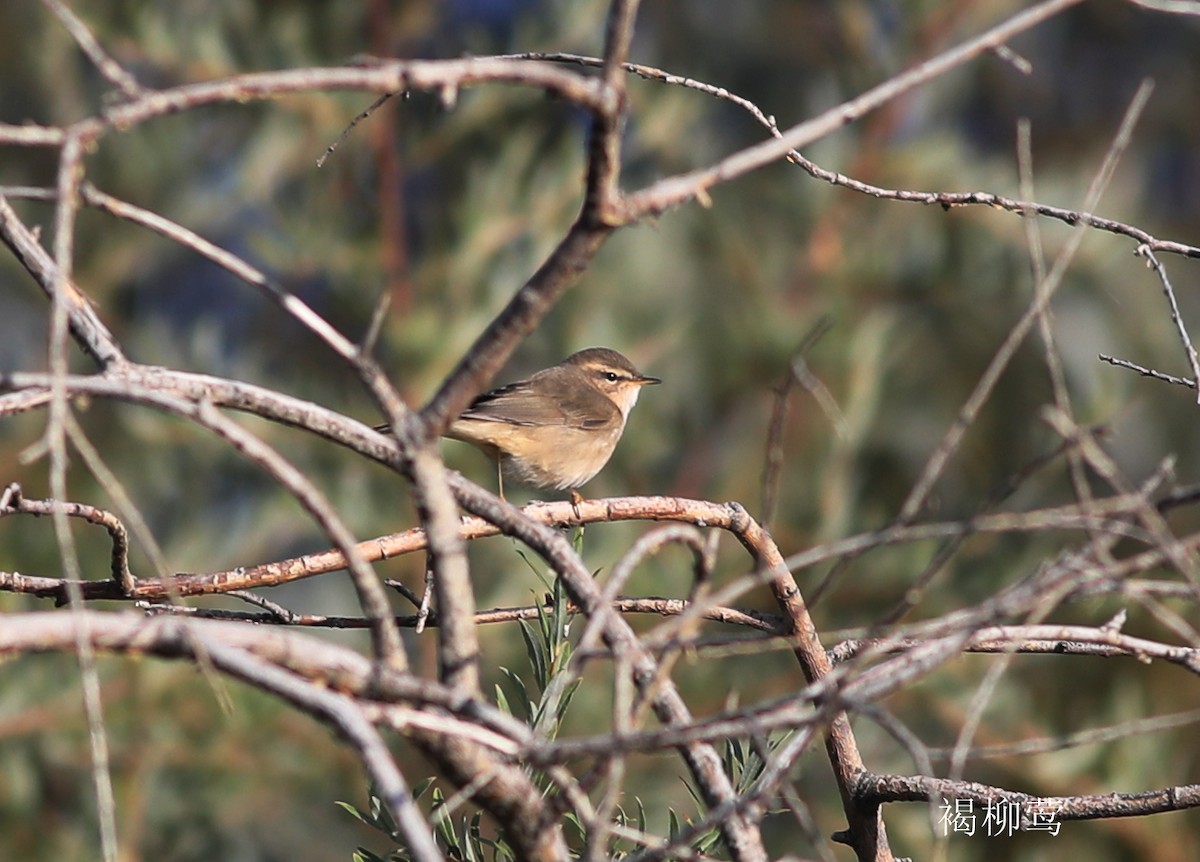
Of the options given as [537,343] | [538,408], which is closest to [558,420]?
[538,408]

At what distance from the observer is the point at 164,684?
545 centimetres

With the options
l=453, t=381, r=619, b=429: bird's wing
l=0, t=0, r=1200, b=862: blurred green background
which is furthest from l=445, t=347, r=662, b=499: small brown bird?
l=0, t=0, r=1200, b=862: blurred green background

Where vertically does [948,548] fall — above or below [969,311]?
below

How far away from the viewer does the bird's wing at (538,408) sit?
498 cm

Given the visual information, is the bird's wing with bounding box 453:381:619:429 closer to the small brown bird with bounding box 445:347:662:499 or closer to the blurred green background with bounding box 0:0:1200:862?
the small brown bird with bounding box 445:347:662:499

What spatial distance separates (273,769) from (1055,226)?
4705mm

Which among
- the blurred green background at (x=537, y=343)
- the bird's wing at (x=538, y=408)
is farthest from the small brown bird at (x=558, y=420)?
the blurred green background at (x=537, y=343)

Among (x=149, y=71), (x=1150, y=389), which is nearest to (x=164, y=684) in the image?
(x=149, y=71)

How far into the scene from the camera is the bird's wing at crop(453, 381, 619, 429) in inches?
196

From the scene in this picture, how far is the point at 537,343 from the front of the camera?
6.97 meters

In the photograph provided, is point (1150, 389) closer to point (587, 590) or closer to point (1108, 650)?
point (1108, 650)

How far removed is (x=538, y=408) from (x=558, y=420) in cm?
10

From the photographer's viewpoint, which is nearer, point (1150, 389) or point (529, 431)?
point (529, 431)

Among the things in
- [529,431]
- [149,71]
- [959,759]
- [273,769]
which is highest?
[149,71]
